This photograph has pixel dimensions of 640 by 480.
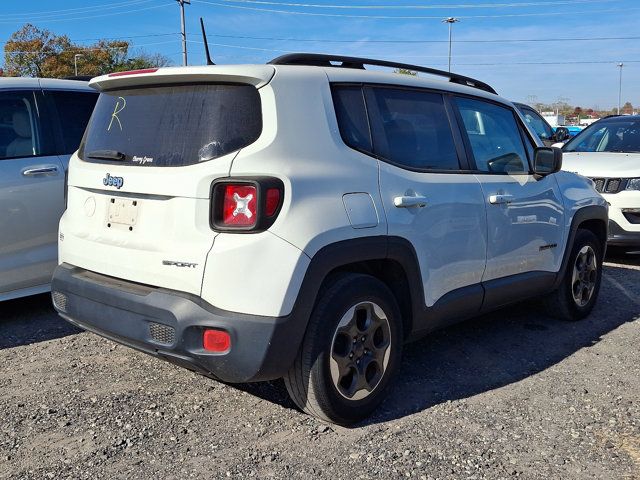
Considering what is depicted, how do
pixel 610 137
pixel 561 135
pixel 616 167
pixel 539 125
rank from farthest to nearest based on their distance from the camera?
pixel 539 125, pixel 561 135, pixel 610 137, pixel 616 167

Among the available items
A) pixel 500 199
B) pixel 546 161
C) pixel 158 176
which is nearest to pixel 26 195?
pixel 158 176

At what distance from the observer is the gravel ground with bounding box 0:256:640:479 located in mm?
3057

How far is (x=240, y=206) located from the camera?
9.66 feet

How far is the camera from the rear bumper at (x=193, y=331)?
2.94 metres

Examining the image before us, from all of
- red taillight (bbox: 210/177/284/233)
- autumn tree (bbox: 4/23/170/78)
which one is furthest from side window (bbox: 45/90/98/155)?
autumn tree (bbox: 4/23/170/78)

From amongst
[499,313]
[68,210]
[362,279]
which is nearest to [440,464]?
[362,279]

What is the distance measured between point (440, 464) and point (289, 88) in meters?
1.93

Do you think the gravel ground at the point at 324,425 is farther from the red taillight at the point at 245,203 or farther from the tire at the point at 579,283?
the red taillight at the point at 245,203

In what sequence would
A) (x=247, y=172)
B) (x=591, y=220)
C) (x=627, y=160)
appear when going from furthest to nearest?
(x=627, y=160)
(x=591, y=220)
(x=247, y=172)

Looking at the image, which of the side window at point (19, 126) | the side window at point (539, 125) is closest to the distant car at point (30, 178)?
the side window at point (19, 126)

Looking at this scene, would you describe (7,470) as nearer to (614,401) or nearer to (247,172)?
(247,172)

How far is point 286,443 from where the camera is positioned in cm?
325

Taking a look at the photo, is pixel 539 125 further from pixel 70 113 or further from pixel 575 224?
pixel 70 113

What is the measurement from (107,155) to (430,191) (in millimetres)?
1791
